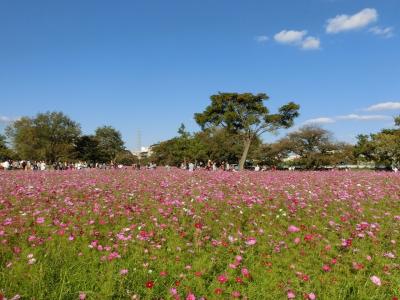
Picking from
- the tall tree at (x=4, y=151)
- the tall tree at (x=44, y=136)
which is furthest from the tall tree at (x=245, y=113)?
the tall tree at (x=4, y=151)

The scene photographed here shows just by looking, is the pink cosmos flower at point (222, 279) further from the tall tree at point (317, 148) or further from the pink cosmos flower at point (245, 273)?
the tall tree at point (317, 148)

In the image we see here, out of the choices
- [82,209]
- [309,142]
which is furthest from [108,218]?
[309,142]

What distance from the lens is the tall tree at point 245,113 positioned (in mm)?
54250

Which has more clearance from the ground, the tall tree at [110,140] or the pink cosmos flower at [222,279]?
the tall tree at [110,140]

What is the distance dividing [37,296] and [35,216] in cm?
434

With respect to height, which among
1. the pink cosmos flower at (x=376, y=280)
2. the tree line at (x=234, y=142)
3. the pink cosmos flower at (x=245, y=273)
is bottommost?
the pink cosmos flower at (x=376, y=280)

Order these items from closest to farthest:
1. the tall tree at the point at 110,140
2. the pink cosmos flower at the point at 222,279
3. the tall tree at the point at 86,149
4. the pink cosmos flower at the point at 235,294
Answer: the pink cosmos flower at the point at 235,294, the pink cosmos flower at the point at 222,279, the tall tree at the point at 86,149, the tall tree at the point at 110,140

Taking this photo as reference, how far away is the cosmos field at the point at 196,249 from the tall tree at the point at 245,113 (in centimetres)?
4419

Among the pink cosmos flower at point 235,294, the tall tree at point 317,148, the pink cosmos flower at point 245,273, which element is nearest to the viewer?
the pink cosmos flower at point 235,294

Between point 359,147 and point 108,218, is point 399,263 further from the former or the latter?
point 359,147

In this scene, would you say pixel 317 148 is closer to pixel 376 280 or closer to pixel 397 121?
pixel 397 121

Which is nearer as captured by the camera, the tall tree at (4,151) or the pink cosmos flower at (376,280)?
the pink cosmos flower at (376,280)

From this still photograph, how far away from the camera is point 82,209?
30.0 ft

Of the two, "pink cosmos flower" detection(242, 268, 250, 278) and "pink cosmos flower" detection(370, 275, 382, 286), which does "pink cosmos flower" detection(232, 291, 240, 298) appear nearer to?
"pink cosmos flower" detection(242, 268, 250, 278)
